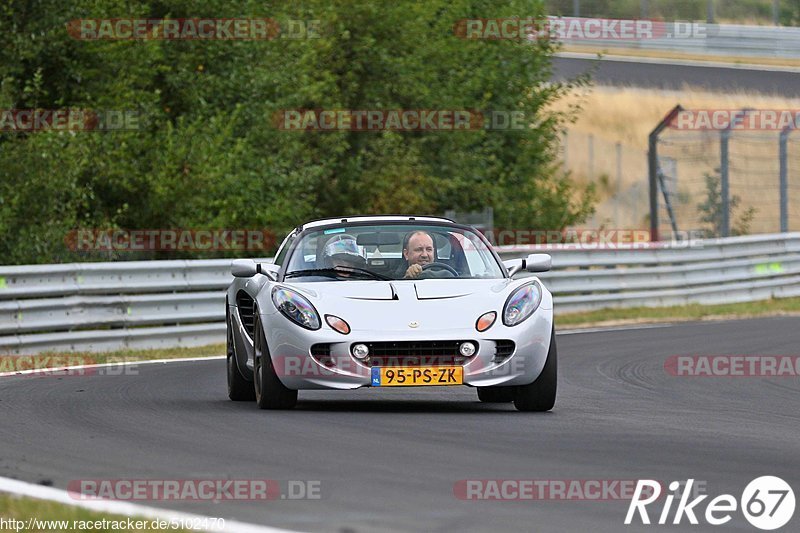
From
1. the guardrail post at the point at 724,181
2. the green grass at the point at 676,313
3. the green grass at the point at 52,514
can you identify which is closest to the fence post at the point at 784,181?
the guardrail post at the point at 724,181

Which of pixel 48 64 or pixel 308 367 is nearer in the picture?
pixel 308 367

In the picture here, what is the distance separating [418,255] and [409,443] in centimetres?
277

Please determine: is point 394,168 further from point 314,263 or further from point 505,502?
point 505,502

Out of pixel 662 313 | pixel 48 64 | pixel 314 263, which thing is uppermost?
pixel 48 64

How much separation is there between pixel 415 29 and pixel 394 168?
283cm

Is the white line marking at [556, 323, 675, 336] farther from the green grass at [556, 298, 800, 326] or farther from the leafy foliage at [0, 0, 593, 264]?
the leafy foliage at [0, 0, 593, 264]

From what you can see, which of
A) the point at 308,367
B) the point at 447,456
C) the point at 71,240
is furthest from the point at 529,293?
the point at 71,240

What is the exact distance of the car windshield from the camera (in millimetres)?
10945

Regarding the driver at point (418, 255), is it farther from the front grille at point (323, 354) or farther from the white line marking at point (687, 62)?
the white line marking at point (687, 62)

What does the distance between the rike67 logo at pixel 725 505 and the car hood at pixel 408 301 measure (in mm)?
3154

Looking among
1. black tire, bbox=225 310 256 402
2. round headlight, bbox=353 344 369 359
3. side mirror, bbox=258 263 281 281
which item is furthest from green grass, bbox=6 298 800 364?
round headlight, bbox=353 344 369 359

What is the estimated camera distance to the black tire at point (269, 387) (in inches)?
407

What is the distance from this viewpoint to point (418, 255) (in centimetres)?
1105

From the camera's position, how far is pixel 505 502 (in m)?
6.55
